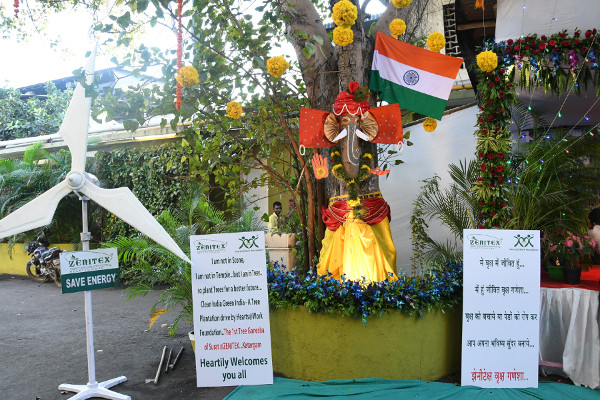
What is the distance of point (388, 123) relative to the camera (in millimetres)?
5180

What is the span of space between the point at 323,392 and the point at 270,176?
3072mm

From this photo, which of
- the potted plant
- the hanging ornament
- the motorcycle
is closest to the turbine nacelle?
the hanging ornament

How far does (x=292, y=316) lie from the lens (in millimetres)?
4664

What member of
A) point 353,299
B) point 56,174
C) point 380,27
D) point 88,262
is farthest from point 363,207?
point 56,174

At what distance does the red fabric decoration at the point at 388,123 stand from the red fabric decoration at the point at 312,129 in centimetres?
52

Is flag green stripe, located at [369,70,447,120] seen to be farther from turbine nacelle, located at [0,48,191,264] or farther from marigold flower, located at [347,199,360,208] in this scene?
turbine nacelle, located at [0,48,191,264]

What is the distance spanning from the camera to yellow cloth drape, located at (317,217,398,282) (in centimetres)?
519

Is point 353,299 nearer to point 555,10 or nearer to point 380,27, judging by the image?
point 380,27

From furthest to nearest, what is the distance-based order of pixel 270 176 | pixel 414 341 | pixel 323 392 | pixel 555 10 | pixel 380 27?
pixel 270 176 → pixel 380 27 → pixel 555 10 → pixel 414 341 → pixel 323 392

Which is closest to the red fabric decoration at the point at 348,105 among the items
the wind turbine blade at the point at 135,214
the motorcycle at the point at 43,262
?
the wind turbine blade at the point at 135,214

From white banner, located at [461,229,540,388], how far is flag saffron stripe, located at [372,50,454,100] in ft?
5.80

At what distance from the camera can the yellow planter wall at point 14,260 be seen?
39.9ft

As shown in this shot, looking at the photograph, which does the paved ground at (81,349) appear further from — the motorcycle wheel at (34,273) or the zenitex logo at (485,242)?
the zenitex logo at (485,242)

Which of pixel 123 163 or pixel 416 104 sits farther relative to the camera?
pixel 123 163
